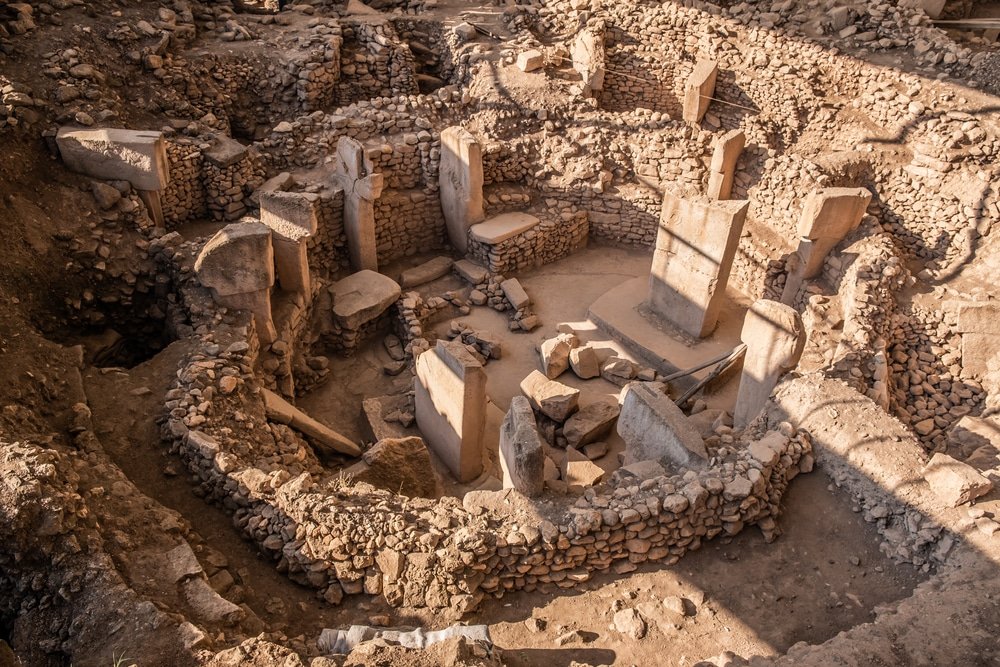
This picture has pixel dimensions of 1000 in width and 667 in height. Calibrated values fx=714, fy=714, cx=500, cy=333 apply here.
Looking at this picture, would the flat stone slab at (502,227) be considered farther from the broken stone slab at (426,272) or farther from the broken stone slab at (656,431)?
the broken stone slab at (656,431)

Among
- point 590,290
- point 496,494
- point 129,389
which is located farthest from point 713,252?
point 129,389

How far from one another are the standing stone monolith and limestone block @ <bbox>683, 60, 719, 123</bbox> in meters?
3.48

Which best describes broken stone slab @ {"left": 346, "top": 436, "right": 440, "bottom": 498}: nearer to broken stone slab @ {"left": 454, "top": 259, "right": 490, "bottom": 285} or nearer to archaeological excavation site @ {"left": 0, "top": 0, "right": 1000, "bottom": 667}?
archaeological excavation site @ {"left": 0, "top": 0, "right": 1000, "bottom": 667}

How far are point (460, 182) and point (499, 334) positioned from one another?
2173 mm

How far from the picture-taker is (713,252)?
809cm

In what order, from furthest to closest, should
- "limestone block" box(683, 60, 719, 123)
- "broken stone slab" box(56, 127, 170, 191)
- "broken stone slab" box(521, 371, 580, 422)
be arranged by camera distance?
"limestone block" box(683, 60, 719, 123) → "broken stone slab" box(56, 127, 170, 191) → "broken stone slab" box(521, 371, 580, 422)

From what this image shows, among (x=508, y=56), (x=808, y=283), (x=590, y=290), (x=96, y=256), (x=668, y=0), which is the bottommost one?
(x=590, y=290)

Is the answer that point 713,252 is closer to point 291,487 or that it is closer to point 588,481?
point 588,481

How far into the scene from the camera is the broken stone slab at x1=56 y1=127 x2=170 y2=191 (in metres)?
7.96

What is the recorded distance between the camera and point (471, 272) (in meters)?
9.96

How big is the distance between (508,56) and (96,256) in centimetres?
698

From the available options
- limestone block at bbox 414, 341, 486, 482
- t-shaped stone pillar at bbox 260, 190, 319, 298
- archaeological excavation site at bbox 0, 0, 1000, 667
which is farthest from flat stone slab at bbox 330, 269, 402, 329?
limestone block at bbox 414, 341, 486, 482

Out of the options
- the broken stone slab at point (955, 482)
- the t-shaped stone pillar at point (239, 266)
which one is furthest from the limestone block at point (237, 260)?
the broken stone slab at point (955, 482)

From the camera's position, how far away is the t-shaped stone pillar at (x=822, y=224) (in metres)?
8.22
